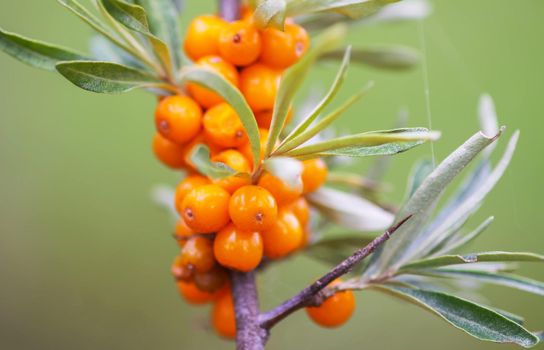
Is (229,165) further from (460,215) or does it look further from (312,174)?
(460,215)

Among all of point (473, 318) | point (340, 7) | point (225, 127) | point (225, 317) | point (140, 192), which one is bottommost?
point (473, 318)

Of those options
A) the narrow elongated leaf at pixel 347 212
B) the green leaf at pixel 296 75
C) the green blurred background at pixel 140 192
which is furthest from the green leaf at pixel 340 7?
the green blurred background at pixel 140 192

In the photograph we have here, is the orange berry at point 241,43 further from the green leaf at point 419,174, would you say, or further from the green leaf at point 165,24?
the green leaf at point 419,174

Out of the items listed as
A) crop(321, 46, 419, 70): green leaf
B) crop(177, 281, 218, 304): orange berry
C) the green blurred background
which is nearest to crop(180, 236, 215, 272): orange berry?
crop(177, 281, 218, 304): orange berry

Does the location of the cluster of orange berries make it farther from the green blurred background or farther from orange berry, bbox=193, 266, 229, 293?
the green blurred background

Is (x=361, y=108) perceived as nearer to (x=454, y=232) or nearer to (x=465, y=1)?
(x=465, y=1)

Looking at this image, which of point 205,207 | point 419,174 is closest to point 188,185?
point 205,207

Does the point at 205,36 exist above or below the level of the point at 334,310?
above
